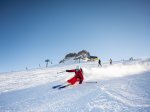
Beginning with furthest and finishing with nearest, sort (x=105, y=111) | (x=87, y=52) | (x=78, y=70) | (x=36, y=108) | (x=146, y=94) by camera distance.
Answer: (x=87, y=52) → (x=78, y=70) → (x=146, y=94) → (x=36, y=108) → (x=105, y=111)

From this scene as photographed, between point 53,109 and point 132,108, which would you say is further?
point 53,109

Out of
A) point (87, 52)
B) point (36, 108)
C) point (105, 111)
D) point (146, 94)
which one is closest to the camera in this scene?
point (105, 111)

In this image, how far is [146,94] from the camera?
7.10m

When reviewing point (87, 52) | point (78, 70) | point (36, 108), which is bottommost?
point (36, 108)

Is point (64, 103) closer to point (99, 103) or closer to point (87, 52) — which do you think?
point (99, 103)

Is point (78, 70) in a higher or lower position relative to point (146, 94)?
higher

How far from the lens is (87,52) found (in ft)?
470

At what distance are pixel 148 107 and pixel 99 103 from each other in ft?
6.23

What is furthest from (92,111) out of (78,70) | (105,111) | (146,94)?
(78,70)

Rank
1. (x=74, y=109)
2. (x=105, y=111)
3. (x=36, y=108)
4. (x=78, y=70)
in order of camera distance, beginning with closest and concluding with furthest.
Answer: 1. (x=105, y=111)
2. (x=74, y=109)
3. (x=36, y=108)
4. (x=78, y=70)

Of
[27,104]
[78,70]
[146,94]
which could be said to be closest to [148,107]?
[146,94]

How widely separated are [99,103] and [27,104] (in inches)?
139

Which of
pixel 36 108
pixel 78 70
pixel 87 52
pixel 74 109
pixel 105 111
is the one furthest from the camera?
pixel 87 52

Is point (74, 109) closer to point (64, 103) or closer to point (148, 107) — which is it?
point (64, 103)
